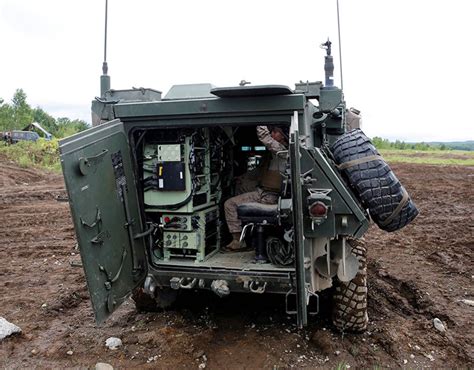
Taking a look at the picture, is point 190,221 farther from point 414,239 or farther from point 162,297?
point 414,239

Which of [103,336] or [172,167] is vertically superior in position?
[172,167]

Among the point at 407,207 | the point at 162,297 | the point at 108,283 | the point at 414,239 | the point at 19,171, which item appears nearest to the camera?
the point at 108,283

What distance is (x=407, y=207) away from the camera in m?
3.85

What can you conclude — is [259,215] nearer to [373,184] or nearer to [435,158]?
[373,184]

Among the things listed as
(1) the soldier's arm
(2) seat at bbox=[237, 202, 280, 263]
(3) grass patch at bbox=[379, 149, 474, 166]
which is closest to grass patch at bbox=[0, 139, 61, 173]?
(3) grass patch at bbox=[379, 149, 474, 166]

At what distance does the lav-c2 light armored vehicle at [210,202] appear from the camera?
3447 mm

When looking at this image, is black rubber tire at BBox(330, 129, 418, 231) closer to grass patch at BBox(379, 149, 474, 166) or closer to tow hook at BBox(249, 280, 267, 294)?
tow hook at BBox(249, 280, 267, 294)

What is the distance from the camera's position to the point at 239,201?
452cm

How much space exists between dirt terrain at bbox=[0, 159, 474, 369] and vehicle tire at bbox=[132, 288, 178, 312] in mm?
110

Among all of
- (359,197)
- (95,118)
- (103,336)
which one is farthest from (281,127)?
(103,336)

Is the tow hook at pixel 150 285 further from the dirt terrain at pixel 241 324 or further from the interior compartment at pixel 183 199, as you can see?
the dirt terrain at pixel 241 324

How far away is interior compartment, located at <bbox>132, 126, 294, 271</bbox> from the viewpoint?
4.07 metres

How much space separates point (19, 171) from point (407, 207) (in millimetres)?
15275

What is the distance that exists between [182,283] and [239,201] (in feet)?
3.06
